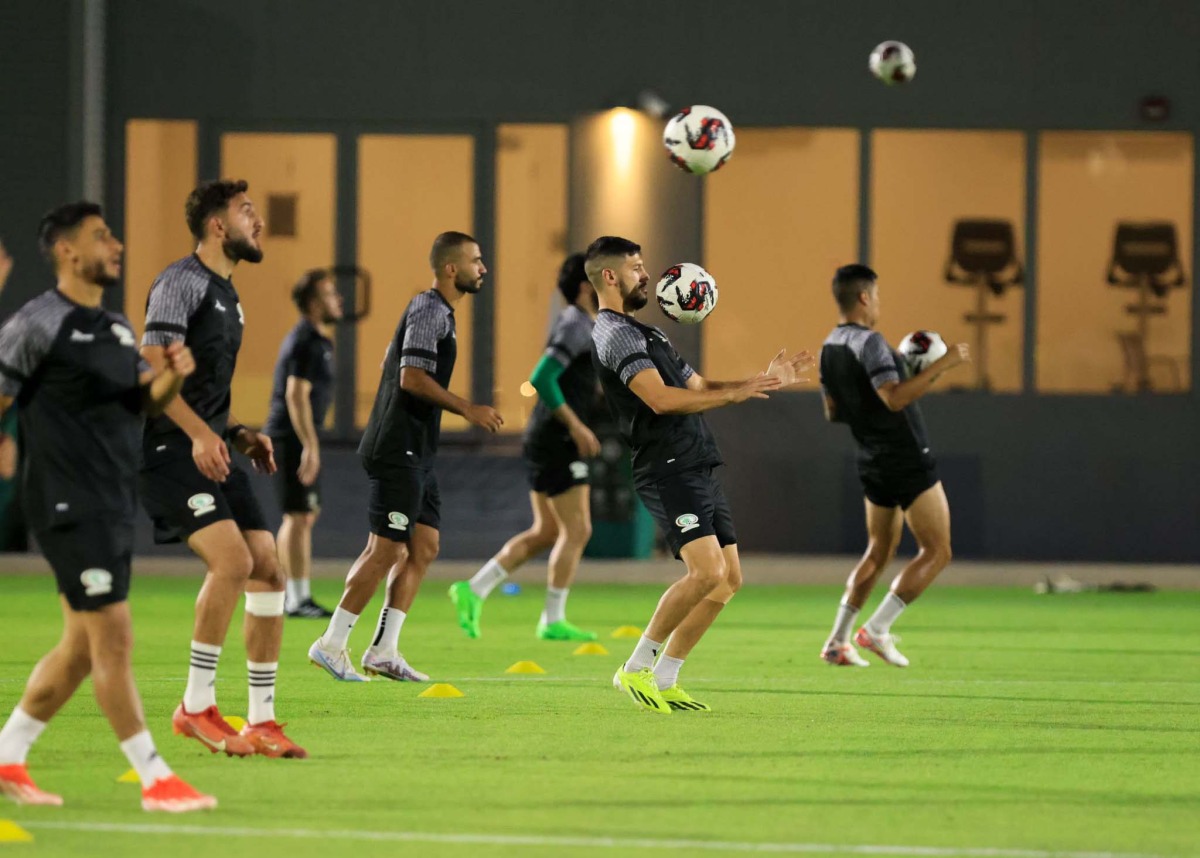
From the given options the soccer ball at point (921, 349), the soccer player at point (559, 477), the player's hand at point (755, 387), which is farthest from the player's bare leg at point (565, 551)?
the player's hand at point (755, 387)

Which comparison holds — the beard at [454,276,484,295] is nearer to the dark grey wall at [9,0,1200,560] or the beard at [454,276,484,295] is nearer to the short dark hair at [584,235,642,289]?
the short dark hair at [584,235,642,289]

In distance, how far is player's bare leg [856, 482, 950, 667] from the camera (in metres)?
12.3

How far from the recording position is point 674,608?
32.8ft

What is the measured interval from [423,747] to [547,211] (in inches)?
556

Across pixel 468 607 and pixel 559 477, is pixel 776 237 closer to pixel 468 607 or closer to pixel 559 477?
pixel 559 477

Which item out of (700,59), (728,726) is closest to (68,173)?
(700,59)

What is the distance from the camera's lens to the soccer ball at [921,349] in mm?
12953

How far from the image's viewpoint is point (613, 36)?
21766 millimetres

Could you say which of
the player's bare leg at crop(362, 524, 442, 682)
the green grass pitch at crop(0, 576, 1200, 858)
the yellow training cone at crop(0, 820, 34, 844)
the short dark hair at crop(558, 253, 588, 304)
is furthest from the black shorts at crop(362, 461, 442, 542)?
the yellow training cone at crop(0, 820, 34, 844)

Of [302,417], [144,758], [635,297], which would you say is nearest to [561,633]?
[302,417]

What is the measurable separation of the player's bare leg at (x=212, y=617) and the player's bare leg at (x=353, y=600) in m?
2.28

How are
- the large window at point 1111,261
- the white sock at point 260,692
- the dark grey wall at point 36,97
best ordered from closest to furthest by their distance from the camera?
1. the white sock at point 260,692
2. the dark grey wall at point 36,97
3. the large window at point 1111,261

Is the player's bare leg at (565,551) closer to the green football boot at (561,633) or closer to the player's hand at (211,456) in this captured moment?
the green football boot at (561,633)

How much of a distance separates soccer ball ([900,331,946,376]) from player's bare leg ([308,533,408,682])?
12.6 ft
